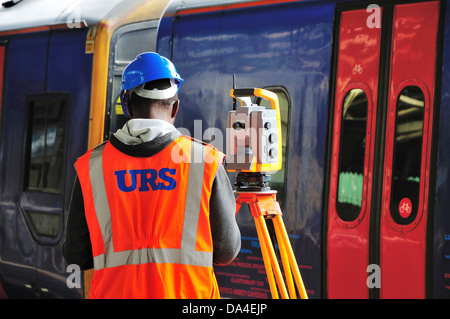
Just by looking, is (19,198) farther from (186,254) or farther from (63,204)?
(186,254)

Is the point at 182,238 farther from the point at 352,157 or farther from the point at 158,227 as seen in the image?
the point at 352,157

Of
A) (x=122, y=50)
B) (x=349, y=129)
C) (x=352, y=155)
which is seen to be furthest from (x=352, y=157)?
(x=122, y=50)

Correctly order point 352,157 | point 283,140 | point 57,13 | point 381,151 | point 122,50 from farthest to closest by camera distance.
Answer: point 57,13, point 122,50, point 283,140, point 352,157, point 381,151

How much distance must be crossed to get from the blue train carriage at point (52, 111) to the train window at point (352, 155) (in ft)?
7.62

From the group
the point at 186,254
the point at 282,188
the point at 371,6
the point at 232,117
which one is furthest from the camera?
the point at 282,188

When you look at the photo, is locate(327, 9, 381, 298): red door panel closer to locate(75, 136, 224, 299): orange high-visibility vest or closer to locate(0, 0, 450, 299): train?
locate(0, 0, 450, 299): train

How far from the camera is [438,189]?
171 inches


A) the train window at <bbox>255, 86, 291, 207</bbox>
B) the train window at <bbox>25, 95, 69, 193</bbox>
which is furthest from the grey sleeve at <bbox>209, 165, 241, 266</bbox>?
the train window at <bbox>25, 95, 69, 193</bbox>

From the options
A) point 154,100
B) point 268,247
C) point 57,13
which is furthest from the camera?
point 57,13

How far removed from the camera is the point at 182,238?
2646 millimetres

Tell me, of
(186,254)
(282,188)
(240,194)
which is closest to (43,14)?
(282,188)

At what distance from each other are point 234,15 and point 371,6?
114 cm

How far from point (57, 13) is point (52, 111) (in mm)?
959

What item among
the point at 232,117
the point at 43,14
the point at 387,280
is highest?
the point at 43,14
